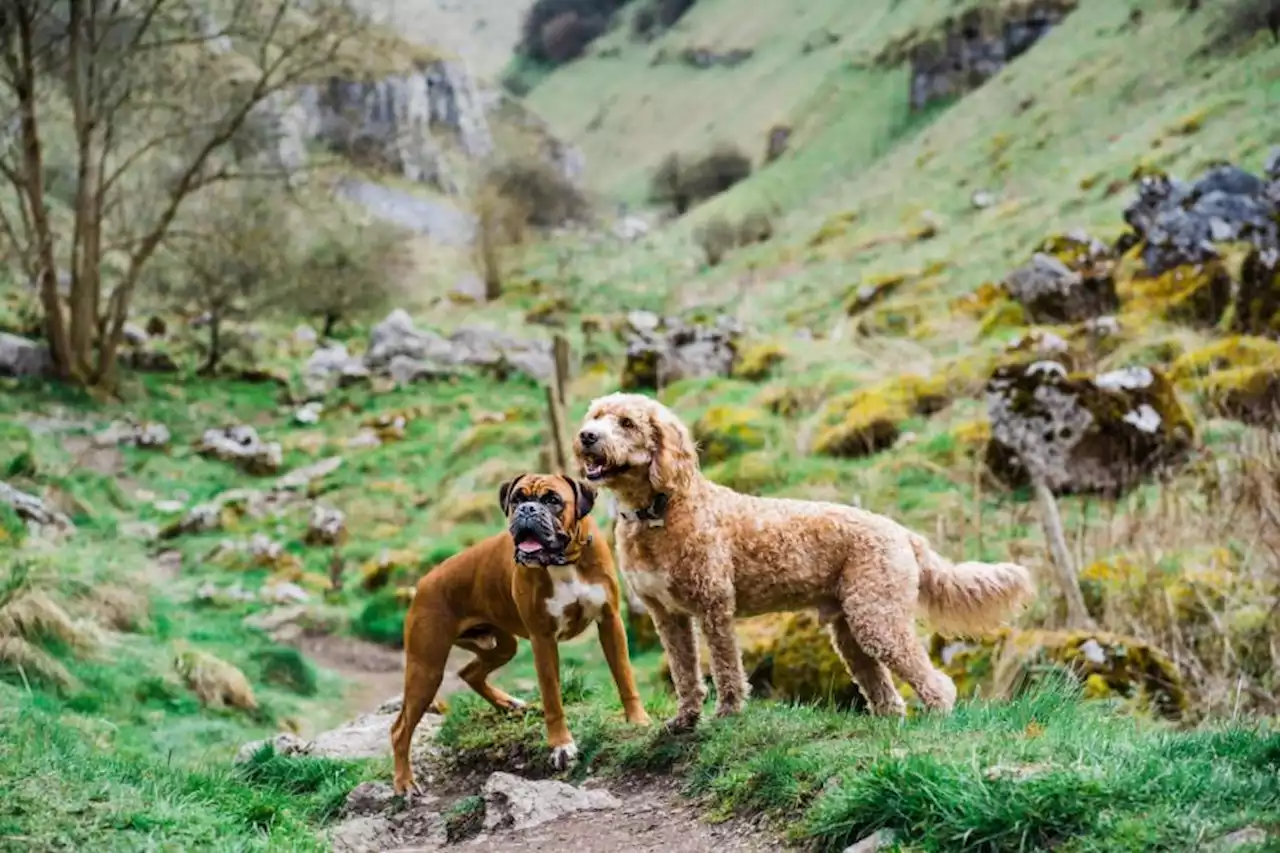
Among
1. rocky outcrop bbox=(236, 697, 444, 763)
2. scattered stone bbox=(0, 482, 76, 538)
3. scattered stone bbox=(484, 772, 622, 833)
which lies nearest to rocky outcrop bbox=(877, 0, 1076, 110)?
scattered stone bbox=(0, 482, 76, 538)

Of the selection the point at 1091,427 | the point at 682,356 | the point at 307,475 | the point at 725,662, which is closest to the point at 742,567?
the point at 725,662

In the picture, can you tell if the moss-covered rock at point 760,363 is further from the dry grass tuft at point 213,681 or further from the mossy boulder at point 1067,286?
the dry grass tuft at point 213,681

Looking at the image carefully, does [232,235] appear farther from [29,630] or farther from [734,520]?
[734,520]

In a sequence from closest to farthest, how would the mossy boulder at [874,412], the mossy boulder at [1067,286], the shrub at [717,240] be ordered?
the mossy boulder at [874,412] → the mossy boulder at [1067,286] → the shrub at [717,240]

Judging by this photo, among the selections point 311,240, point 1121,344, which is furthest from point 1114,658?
point 311,240

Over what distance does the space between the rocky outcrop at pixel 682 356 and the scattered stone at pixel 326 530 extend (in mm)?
7558

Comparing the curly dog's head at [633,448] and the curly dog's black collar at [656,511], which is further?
the curly dog's black collar at [656,511]

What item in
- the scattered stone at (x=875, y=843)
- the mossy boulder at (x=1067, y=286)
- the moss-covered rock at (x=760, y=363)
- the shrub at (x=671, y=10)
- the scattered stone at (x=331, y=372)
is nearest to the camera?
the scattered stone at (x=875, y=843)

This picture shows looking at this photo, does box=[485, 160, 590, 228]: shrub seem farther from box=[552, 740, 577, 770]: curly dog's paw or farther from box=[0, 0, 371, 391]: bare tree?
box=[552, 740, 577, 770]: curly dog's paw

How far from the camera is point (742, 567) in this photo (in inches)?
231

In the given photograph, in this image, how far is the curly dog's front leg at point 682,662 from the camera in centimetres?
603

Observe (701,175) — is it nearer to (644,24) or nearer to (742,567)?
(644,24)

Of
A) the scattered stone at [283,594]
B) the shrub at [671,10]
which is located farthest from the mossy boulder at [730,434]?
the shrub at [671,10]

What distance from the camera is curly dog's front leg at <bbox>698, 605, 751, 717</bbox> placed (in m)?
5.79
